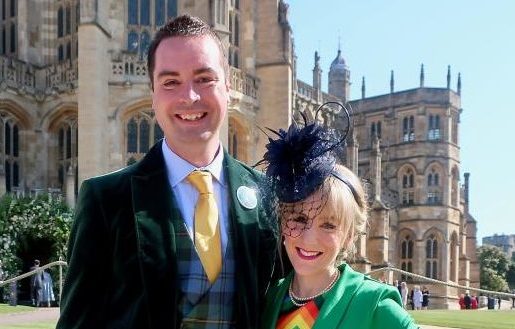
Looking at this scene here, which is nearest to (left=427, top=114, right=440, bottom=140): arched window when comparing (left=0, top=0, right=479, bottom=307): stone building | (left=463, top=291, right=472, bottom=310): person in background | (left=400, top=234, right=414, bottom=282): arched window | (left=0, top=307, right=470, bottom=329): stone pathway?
(left=400, top=234, right=414, bottom=282): arched window

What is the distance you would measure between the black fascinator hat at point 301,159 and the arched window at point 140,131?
2104 centimetres

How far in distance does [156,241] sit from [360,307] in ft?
2.62

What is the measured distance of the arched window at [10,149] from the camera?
2388 cm

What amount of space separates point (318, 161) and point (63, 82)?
73.6 feet

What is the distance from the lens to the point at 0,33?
83.3 ft

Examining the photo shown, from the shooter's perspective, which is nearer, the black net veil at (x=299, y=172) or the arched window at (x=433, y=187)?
the black net veil at (x=299, y=172)

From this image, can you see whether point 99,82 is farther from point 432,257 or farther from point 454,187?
point 454,187

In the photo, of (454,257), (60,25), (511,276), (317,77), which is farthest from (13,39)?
(511,276)

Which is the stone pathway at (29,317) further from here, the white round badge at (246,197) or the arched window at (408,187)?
the arched window at (408,187)

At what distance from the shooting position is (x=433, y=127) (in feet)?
154

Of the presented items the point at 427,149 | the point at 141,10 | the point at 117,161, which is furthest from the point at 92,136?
the point at 427,149

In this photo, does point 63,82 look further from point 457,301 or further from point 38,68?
point 457,301

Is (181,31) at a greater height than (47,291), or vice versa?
(181,31)

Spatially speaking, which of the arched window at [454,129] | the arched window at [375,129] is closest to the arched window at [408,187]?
the arched window at [454,129]
